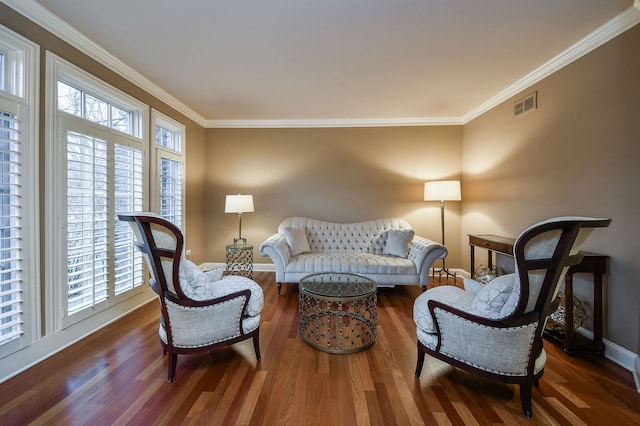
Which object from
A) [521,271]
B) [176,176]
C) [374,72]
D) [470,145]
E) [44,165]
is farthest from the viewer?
[470,145]

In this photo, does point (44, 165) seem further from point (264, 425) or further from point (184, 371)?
point (264, 425)

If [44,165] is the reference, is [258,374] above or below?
below

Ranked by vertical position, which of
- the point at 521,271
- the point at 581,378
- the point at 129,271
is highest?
A: the point at 521,271

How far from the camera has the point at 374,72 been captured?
2.80 m

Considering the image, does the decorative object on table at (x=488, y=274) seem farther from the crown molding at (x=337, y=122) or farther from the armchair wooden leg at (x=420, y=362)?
the crown molding at (x=337, y=122)

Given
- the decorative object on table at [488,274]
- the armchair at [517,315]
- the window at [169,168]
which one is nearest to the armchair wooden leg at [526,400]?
the armchair at [517,315]

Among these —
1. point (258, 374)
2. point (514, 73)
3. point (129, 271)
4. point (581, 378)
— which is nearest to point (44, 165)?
point (129, 271)

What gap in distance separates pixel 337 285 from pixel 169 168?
2867mm

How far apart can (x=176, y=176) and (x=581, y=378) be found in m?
4.75

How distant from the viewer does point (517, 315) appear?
1.43 meters

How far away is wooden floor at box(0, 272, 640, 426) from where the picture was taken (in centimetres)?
148

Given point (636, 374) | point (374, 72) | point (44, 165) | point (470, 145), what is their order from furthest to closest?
point (470, 145) < point (374, 72) < point (44, 165) < point (636, 374)

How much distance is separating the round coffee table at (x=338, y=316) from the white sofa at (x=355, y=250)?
0.57 metres

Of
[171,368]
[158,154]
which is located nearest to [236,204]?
[158,154]
